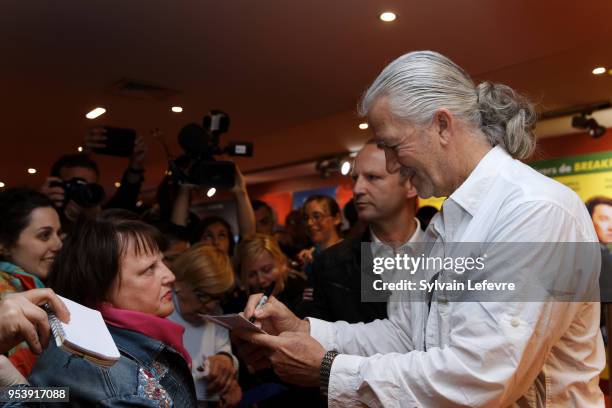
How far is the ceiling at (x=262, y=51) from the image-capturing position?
140 inches

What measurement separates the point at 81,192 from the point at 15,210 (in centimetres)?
62

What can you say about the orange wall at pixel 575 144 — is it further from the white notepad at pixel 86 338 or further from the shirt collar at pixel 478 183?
the white notepad at pixel 86 338

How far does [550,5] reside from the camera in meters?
3.45

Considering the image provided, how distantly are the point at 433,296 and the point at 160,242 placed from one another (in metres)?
0.91

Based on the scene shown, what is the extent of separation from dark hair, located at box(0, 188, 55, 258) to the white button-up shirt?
1.73 metres

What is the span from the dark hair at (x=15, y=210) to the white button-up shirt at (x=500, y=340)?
1.73 meters

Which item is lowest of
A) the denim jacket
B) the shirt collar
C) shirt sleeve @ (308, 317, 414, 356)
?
the denim jacket

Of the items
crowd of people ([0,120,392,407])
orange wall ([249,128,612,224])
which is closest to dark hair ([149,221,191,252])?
crowd of people ([0,120,392,407])

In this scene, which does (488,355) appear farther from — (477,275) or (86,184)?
(86,184)

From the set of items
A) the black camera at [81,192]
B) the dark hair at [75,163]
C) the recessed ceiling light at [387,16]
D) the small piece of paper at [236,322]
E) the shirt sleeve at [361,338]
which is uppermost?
the recessed ceiling light at [387,16]

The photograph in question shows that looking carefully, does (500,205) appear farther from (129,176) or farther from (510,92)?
(129,176)

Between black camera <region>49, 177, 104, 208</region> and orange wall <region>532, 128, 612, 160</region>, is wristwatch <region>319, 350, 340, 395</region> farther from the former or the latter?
orange wall <region>532, 128, 612, 160</region>

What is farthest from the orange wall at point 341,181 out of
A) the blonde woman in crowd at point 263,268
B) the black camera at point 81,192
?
the black camera at point 81,192

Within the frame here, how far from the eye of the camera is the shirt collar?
131 centimetres
